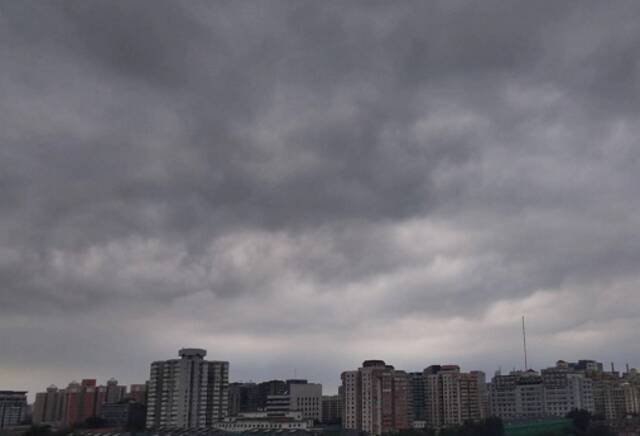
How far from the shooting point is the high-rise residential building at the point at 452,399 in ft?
441

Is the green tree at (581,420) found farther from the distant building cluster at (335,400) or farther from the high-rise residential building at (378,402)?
the high-rise residential building at (378,402)

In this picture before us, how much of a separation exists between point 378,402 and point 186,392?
3310cm

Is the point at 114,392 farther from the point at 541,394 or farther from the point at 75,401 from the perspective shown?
the point at 541,394

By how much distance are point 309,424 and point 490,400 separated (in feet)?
172

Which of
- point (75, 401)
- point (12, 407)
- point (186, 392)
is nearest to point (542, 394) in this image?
point (186, 392)

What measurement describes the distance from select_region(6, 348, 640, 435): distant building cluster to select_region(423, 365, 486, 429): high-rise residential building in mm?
192

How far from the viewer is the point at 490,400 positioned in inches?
6156

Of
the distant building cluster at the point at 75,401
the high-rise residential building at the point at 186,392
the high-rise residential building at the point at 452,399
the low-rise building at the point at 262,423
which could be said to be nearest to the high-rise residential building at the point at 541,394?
the high-rise residential building at the point at 452,399

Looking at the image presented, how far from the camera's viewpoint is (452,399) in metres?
135

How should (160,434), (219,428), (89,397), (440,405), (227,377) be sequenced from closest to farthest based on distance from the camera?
(160,434)
(219,428)
(227,377)
(440,405)
(89,397)

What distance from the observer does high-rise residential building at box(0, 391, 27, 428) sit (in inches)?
7054

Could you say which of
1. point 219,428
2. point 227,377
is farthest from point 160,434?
point 227,377

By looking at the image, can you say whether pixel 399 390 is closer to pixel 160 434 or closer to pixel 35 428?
pixel 160 434

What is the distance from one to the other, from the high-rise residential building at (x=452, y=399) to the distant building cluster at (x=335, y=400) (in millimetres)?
192
